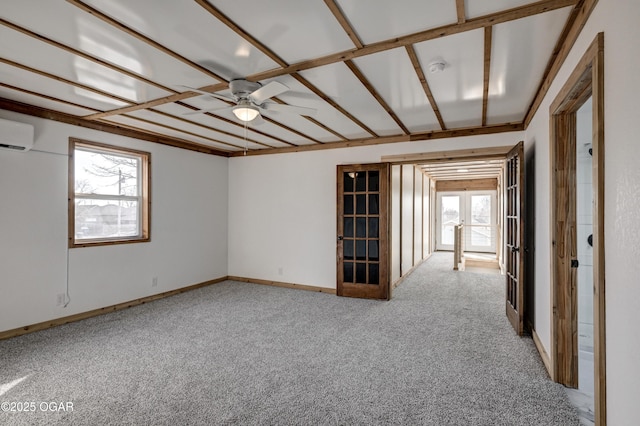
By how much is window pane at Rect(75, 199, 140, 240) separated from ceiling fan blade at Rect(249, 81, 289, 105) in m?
3.02

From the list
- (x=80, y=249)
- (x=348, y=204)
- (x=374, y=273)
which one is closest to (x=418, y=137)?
(x=348, y=204)

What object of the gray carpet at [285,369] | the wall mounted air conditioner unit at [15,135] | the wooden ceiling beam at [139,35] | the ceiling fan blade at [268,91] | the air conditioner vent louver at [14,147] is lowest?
the gray carpet at [285,369]

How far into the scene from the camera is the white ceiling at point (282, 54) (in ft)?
6.00

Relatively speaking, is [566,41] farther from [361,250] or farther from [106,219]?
[106,219]

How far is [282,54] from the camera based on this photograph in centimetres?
231

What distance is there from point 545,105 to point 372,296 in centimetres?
331

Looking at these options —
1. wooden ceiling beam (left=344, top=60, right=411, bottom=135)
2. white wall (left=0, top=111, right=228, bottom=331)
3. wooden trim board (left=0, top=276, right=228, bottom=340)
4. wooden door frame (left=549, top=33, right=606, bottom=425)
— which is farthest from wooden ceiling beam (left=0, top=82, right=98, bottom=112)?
wooden door frame (left=549, top=33, right=606, bottom=425)

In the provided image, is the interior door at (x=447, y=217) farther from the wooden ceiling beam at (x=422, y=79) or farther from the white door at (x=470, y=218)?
the wooden ceiling beam at (x=422, y=79)

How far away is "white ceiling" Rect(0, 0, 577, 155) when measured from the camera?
1.83m

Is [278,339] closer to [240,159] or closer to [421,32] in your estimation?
[421,32]

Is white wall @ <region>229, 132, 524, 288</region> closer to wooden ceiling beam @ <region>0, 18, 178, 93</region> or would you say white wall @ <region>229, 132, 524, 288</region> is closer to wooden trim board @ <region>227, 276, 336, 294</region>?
wooden trim board @ <region>227, 276, 336, 294</region>

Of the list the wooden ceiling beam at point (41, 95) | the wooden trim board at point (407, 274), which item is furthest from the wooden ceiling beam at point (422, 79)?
the wooden ceiling beam at point (41, 95)

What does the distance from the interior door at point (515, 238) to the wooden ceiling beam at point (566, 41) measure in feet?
2.60

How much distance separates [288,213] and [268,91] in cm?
338
